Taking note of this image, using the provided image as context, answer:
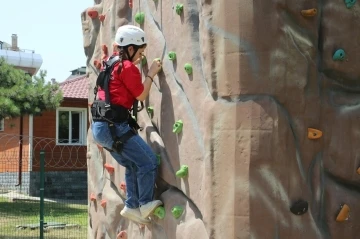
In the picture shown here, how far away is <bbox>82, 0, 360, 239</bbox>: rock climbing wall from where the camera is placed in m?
4.59

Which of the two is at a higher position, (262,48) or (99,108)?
(262,48)

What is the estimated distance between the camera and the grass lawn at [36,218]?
473 inches

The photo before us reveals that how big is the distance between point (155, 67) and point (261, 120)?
1.26 metres

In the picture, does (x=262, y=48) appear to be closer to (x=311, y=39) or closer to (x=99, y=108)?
(x=311, y=39)

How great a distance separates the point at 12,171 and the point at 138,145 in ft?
52.2

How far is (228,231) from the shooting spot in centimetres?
462

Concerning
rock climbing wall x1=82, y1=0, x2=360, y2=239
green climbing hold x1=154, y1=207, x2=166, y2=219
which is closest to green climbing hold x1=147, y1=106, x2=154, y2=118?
rock climbing wall x1=82, y1=0, x2=360, y2=239

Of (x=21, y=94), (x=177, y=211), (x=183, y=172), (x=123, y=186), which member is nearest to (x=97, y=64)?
(x=123, y=186)

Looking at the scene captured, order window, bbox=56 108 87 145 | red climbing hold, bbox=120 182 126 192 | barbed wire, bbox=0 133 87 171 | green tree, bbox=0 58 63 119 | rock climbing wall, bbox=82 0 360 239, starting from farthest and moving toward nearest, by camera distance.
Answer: window, bbox=56 108 87 145 → barbed wire, bbox=0 133 87 171 → green tree, bbox=0 58 63 119 → red climbing hold, bbox=120 182 126 192 → rock climbing wall, bbox=82 0 360 239

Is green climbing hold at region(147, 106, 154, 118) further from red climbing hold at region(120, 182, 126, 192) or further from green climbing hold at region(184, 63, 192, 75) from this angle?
red climbing hold at region(120, 182, 126, 192)

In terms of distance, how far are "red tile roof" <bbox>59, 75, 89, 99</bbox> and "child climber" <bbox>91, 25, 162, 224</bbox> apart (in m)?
16.2

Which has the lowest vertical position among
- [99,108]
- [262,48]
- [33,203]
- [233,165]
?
[33,203]

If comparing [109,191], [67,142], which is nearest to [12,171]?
[67,142]

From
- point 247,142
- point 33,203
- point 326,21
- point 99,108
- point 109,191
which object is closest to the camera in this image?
point 247,142
